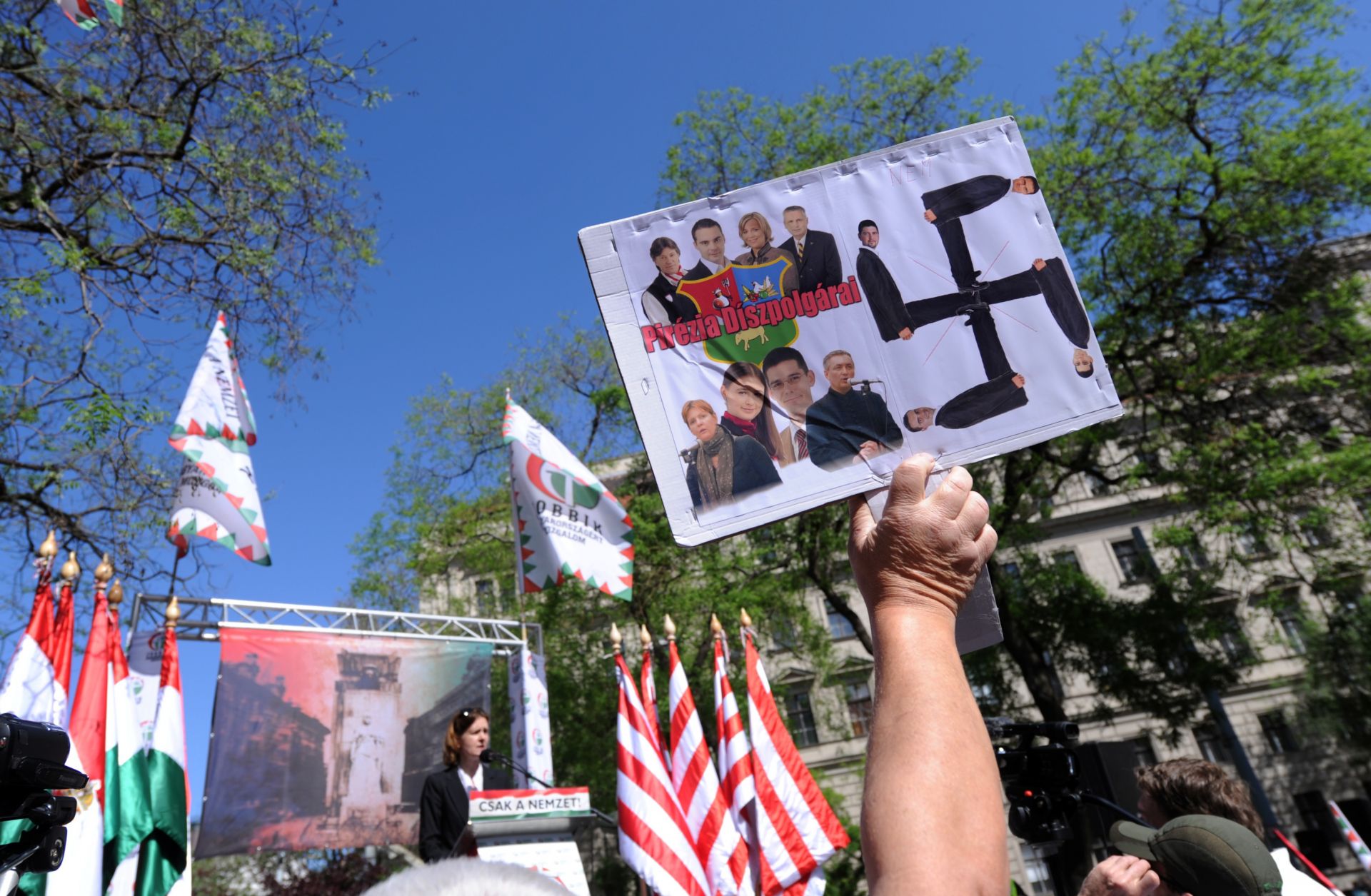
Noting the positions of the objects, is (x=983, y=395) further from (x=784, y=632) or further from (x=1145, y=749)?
(x=1145, y=749)

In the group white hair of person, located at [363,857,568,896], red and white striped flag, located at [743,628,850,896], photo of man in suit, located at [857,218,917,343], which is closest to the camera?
white hair of person, located at [363,857,568,896]

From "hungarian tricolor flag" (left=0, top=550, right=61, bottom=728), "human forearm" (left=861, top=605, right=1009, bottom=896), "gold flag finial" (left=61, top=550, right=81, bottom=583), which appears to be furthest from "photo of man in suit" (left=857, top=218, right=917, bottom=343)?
"hungarian tricolor flag" (left=0, top=550, right=61, bottom=728)

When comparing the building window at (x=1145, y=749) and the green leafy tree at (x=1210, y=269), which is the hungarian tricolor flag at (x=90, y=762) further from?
the building window at (x=1145, y=749)

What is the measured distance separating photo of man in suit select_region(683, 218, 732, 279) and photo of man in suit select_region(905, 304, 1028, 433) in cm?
57

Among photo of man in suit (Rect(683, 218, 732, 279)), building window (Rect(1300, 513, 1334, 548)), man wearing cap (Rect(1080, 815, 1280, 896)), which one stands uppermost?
building window (Rect(1300, 513, 1334, 548))

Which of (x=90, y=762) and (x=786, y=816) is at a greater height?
(x=90, y=762)

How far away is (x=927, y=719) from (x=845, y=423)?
93 cm

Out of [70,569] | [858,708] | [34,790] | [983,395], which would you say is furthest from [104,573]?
[858,708]

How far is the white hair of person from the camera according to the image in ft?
3.73

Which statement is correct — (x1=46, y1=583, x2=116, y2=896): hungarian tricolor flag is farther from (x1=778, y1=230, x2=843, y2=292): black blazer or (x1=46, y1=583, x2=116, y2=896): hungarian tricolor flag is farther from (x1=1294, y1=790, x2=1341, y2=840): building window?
(x1=1294, y1=790, x2=1341, y2=840): building window

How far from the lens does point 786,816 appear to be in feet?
26.4

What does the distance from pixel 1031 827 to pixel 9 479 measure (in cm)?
977

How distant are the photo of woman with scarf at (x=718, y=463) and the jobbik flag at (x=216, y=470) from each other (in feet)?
22.1

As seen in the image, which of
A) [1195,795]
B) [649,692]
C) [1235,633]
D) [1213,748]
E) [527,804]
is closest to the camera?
[1195,795]
